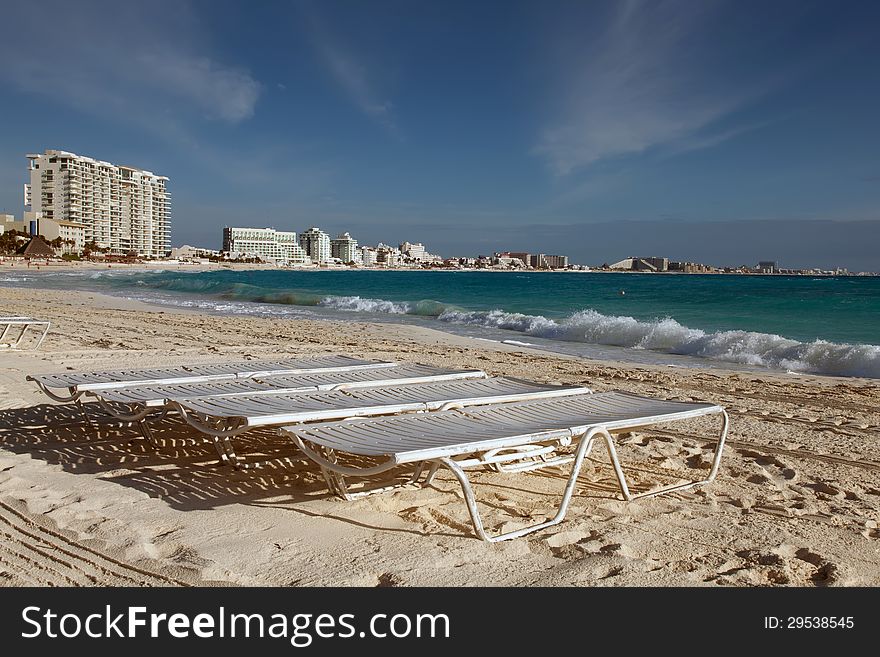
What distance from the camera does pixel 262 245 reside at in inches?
6973

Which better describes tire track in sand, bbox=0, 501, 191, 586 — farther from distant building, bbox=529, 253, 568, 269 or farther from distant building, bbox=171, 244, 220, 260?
distant building, bbox=529, 253, 568, 269

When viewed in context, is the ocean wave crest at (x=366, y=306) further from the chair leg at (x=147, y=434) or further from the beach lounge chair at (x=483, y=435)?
the beach lounge chair at (x=483, y=435)

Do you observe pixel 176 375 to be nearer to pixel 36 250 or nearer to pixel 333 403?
pixel 333 403

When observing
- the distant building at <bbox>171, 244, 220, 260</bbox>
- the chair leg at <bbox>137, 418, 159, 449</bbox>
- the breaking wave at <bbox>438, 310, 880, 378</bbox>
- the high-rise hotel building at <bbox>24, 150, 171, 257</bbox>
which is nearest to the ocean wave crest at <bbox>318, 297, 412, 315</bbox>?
the breaking wave at <bbox>438, 310, 880, 378</bbox>

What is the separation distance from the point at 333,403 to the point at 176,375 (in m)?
1.82

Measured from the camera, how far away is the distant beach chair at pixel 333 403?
4.16 meters

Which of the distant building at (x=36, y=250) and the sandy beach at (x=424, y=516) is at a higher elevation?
the distant building at (x=36, y=250)

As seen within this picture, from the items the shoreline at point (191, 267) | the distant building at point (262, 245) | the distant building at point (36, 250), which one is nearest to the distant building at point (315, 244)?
the distant building at point (262, 245)

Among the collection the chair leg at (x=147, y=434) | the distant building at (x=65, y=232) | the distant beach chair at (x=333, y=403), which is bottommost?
the chair leg at (x=147, y=434)

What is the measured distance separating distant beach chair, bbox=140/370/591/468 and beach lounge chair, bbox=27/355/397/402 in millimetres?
417

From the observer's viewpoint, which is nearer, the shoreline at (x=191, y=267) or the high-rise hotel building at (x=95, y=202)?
the shoreline at (x=191, y=267)

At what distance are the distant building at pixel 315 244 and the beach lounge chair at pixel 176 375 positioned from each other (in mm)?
186439

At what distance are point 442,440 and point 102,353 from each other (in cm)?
801
